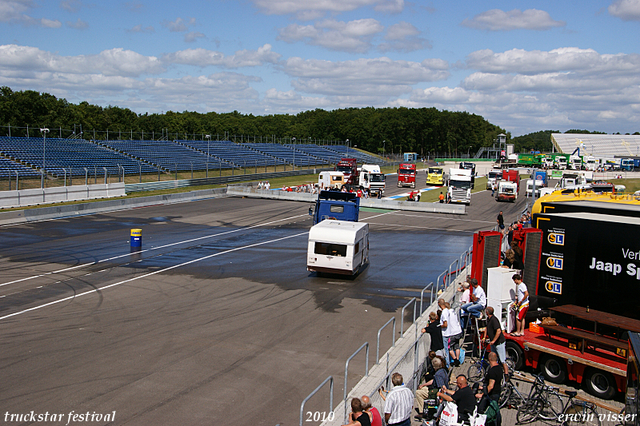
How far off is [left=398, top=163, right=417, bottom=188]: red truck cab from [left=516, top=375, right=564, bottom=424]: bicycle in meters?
59.9

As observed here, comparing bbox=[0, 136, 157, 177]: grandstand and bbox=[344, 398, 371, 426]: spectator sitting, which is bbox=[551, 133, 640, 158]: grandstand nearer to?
bbox=[0, 136, 157, 177]: grandstand

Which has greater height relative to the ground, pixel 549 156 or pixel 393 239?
pixel 549 156

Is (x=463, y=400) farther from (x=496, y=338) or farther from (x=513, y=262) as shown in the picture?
(x=513, y=262)

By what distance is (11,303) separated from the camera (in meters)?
16.5

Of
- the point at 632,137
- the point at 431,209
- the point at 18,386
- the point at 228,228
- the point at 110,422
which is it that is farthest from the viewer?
the point at 632,137

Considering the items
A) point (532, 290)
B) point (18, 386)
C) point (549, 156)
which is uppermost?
point (549, 156)

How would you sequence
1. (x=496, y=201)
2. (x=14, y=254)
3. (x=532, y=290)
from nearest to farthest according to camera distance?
(x=532, y=290) → (x=14, y=254) → (x=496, y=201)

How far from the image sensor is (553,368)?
11422 mm

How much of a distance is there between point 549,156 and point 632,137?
83.4 m

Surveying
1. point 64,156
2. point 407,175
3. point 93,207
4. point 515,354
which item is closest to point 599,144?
point 407,175

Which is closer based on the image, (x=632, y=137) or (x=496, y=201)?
(x=496, y=201)

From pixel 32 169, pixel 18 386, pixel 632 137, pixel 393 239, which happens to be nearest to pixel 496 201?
pixel 393 239

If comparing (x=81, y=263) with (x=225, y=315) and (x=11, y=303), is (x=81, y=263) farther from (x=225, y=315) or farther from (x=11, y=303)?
(x=225, y=315)

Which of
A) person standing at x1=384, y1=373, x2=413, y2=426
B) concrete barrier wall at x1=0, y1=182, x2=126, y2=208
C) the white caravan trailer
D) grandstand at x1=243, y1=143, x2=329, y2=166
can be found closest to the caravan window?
the white caravan trailer
